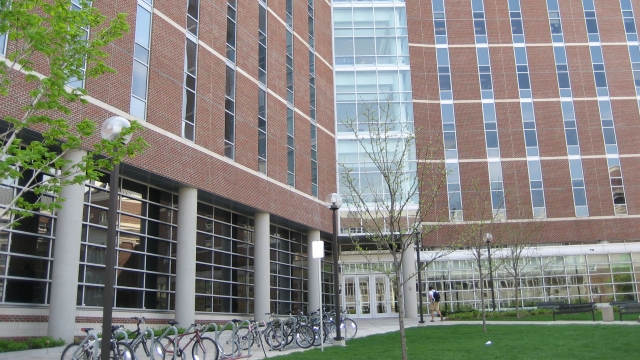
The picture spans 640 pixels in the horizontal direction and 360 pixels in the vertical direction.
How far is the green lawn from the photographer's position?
1432 cm

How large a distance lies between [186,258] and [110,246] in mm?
12951

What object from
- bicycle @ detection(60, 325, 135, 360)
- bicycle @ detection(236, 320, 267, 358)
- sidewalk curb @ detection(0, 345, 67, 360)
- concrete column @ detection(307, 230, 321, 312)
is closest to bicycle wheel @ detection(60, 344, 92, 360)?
bicycle @ detection(60, 325, 135, 360)

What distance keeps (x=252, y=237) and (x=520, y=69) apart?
2449 centimetres

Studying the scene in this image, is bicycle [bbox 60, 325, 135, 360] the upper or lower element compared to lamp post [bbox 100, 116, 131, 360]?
lower

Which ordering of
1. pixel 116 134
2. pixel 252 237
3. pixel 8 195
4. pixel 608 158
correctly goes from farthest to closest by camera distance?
1. pixel 608 158
2. pixel 252 237
3. pixel 8 195
4. pixel 116 134

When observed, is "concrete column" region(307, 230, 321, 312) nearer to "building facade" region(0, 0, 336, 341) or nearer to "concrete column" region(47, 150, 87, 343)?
"building facade" region(0, 0, 336, 341)

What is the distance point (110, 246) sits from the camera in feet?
32.7

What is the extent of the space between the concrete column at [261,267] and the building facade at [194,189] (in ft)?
0.21

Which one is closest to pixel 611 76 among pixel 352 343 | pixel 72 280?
pixel 352 343

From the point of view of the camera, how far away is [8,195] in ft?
56.4

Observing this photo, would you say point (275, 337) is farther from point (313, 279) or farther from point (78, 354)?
point (313, 279)

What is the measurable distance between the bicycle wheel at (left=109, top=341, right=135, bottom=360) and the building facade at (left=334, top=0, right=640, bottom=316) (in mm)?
26805

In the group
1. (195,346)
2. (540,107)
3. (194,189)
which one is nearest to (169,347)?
(195,346)

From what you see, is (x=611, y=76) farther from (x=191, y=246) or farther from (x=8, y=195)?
(x=8, y=195)
